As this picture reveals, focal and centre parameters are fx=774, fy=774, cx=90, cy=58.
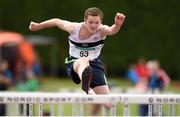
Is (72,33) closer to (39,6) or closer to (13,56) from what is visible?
(13,56)

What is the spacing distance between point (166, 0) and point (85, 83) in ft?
77.9

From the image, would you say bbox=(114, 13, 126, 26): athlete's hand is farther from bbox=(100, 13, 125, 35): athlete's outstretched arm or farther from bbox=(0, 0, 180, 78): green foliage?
bbox=(0, 0, 180, 78): green foliage

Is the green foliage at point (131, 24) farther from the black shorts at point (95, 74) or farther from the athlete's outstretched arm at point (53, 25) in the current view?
the athlete's outstretched arm at point (53, 25)

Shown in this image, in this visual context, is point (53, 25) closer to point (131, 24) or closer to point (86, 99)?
point (86, 99)

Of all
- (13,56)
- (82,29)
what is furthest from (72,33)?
(13,56)

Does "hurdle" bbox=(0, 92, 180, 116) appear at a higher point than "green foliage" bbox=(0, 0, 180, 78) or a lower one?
lower

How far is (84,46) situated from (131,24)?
24.0 meters

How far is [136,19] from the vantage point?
33438 mm

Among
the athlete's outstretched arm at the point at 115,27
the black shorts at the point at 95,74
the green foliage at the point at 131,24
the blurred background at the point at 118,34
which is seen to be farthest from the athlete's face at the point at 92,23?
the green foliage at the point at 131,24

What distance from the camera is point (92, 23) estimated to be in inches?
366

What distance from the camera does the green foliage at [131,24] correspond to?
33062 mm

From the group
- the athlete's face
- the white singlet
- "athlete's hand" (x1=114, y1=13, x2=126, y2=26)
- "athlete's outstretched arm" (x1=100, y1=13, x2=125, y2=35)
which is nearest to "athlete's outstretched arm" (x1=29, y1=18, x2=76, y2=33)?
the white singlet

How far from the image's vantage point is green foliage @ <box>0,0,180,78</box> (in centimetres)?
3306

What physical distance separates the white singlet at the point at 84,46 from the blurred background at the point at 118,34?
850 inches
